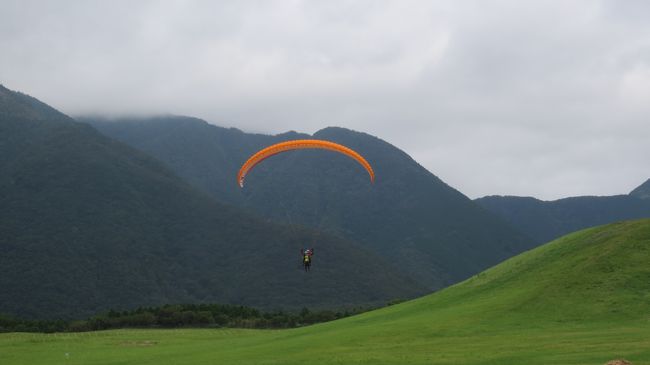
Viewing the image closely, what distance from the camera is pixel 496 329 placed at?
1585 inches

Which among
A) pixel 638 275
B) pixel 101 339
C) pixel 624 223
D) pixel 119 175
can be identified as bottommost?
pixel 101 339

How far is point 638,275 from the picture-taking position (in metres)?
45.9

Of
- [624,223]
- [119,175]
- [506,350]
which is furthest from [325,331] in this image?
[119,175]

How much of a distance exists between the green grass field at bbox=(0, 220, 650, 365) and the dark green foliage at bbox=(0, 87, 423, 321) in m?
72.3

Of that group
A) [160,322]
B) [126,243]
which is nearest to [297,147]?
[160,322]

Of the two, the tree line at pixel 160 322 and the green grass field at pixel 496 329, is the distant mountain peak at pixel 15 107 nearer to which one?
the tree line at pixel 160 322

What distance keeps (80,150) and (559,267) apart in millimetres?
148170

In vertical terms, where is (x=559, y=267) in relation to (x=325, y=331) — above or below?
above

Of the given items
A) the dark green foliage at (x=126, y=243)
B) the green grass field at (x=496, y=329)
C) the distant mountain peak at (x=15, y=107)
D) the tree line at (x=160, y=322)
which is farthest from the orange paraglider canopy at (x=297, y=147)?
the distant mountain peak at (x=15, y=107)

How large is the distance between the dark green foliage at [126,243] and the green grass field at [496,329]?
72.3 m

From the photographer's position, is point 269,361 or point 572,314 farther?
point 572,314

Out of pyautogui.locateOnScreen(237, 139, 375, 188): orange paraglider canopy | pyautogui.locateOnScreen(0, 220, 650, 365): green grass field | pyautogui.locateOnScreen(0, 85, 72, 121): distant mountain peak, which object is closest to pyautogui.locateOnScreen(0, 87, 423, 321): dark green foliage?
pyautogui.locateOnScreen(0, 85, 72, 121): distant mountain peak

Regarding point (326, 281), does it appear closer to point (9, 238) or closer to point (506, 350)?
point (9, 238)

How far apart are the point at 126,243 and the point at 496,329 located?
12122cm
